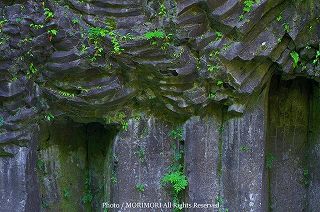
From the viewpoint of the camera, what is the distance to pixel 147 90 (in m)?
5.83

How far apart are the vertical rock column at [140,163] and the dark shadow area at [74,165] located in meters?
0.16

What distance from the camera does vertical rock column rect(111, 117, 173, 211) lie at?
5926 mm

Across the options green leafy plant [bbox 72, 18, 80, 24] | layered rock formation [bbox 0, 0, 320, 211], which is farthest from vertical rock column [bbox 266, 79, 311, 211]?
green leafy plant [bbox 72, 18, 80, 24]

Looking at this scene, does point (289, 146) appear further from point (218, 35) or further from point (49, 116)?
point (49, 116)

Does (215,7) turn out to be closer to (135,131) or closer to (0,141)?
(135,131)

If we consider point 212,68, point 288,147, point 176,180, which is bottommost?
point 176,180

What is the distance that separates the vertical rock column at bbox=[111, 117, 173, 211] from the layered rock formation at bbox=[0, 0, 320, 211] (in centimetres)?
1

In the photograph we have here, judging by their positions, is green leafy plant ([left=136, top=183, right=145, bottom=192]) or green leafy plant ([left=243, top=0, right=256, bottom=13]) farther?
green leafy plant ([left=136, top=183, right=145, bottom=192])

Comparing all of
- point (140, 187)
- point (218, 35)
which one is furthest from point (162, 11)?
point (140, 187)

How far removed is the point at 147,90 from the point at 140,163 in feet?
2.46

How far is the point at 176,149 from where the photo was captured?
605cm

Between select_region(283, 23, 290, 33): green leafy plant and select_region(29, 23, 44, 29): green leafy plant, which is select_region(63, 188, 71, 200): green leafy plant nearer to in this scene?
select_region(29, 23, 44, 29): green leafy plant

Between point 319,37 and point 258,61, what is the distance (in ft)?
2.06

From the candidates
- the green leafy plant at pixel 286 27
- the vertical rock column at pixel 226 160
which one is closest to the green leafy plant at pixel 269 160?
the vertical rock column at pixel 226 160
